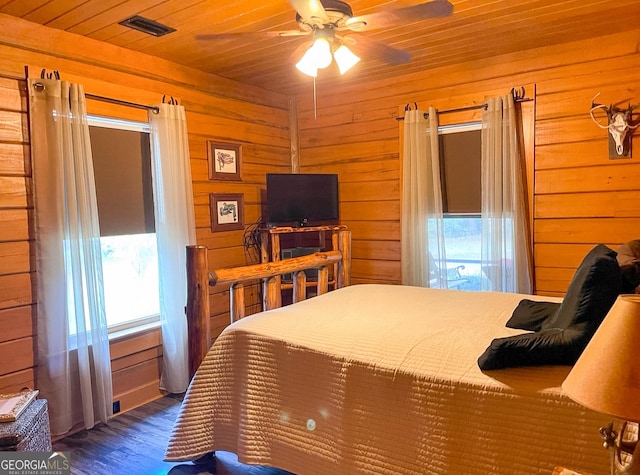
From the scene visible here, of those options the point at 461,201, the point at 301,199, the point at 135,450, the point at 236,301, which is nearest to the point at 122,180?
the point at 236,301

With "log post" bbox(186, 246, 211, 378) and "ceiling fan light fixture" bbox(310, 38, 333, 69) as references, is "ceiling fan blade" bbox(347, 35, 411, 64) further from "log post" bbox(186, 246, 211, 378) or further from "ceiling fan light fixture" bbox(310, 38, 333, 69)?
"log post" bbox(186, 246, 211, 378)

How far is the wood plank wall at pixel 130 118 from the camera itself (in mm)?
2676

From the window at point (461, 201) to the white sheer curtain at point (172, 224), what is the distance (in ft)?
6.95

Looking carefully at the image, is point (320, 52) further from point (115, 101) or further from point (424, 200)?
point (424, 200)

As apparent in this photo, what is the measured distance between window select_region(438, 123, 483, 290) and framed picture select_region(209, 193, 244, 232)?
5.87ft

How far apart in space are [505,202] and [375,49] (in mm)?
1708

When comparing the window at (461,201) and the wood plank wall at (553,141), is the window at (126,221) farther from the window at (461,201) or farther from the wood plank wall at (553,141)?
the window at (461,201)

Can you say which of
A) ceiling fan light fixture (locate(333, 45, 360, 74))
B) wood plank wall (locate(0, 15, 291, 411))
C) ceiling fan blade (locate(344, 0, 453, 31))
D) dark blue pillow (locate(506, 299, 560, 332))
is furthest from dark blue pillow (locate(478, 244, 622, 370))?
wood plank wall (locate(0, 15, 291, 411))

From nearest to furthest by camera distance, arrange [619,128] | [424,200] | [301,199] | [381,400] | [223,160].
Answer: [381,400] < [619,128] < [424,200] < [223,160] < [301,199]

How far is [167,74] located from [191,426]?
102 inches

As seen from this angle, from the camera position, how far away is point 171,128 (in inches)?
135

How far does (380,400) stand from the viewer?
1.78 meters

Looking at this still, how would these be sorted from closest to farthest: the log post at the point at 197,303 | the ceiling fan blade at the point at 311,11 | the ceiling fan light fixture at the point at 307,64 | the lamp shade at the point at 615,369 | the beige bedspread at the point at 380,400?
1. the lamp shade at the point at 615,369
2. the beige bedspread at the point at 380,400
3. the ceiling fan blade at the point at 311,11
4. the ceiling fan light fixture at the point at 307,64
5. the log post at the point at 197,303

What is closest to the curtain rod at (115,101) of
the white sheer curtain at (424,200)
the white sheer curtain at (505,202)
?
the white sheer curtain at (424,200)
